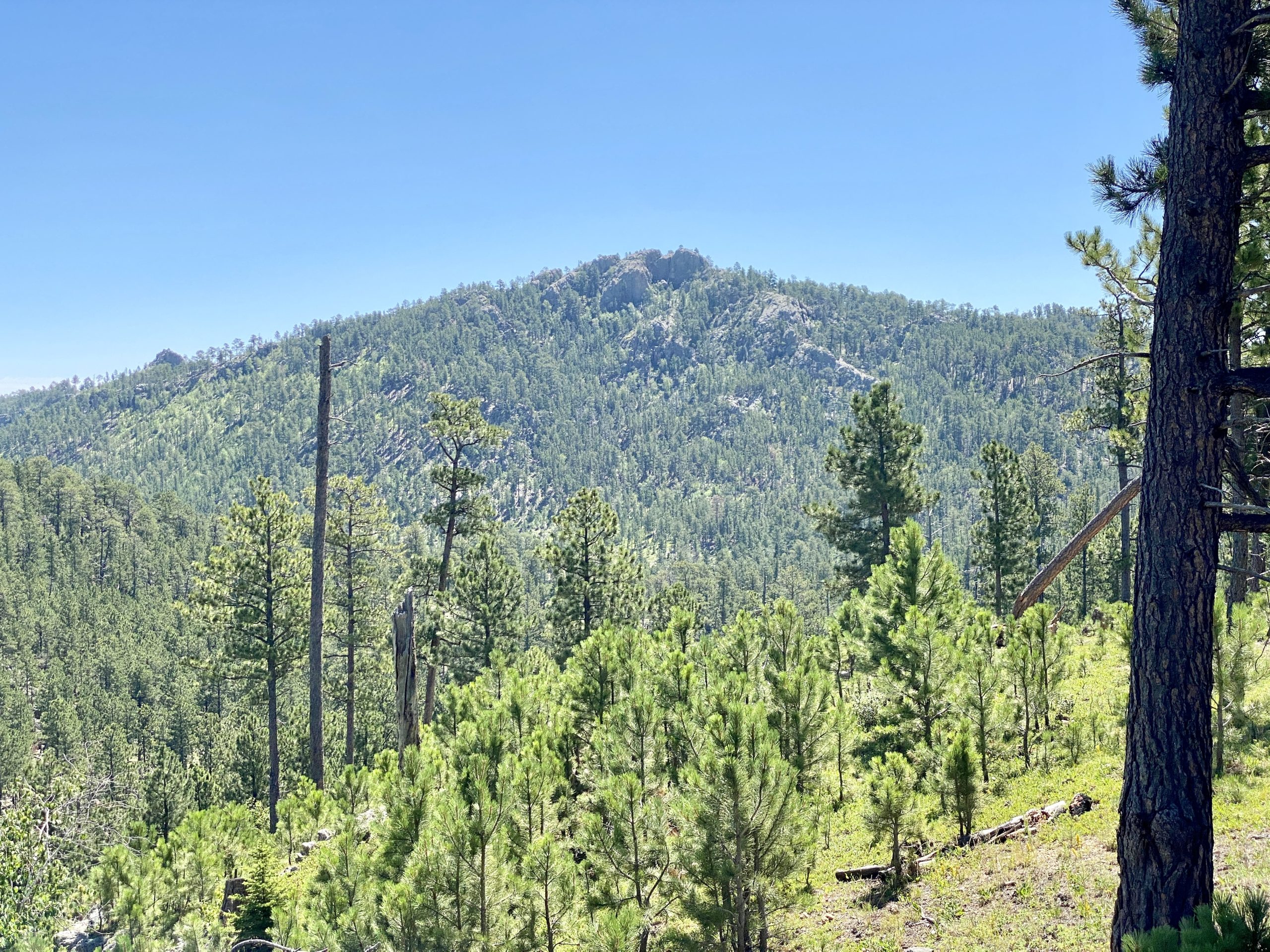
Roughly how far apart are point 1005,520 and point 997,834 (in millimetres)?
20487

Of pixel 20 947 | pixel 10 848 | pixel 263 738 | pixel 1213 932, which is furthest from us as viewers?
pixel 263 738

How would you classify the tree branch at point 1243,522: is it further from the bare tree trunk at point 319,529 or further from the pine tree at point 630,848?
the bare tree trunk at point 319,529

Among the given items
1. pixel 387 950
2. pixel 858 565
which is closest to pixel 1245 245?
pixel 387 950

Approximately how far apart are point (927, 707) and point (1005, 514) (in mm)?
19018

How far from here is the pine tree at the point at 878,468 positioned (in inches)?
875

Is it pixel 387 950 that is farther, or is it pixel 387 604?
pixel 387 604

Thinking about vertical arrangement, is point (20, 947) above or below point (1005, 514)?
below

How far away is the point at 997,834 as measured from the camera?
7957mm

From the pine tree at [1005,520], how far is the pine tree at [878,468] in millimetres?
4113

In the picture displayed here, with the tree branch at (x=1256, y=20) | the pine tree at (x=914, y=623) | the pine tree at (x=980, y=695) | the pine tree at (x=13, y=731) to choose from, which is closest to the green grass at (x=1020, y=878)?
the pine tree at (x=980, y=695)

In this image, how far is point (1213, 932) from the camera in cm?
254

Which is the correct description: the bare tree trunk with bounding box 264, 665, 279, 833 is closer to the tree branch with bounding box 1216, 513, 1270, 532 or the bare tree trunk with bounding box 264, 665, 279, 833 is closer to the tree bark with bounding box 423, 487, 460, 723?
the tree bark with bounding box 423, 487, 460, 723

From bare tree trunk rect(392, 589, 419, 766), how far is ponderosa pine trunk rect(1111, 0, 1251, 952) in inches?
303

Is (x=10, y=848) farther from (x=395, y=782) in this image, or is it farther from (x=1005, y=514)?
(x=1005, y=514)
